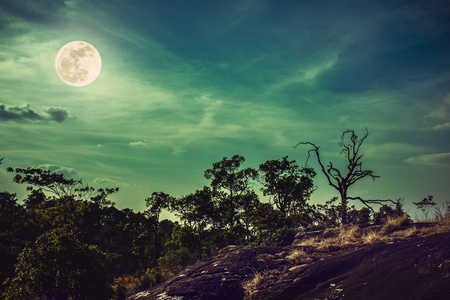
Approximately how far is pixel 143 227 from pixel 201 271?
31856 mm

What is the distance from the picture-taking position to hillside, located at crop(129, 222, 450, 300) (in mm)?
7023

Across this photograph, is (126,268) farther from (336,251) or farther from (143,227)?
(336,251)

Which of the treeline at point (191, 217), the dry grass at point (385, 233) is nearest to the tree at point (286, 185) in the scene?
the treeline at point (191, 217)

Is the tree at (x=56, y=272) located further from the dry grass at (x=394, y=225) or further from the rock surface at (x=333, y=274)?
the dry grass at (x=394, y=225)

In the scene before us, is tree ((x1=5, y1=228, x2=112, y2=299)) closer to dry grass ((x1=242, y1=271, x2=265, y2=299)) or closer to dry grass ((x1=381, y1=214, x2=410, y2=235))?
dry grass ((x1=242, y1=271, x2=265, y2=299))

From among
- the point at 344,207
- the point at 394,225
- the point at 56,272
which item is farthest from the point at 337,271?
the point at 344,207

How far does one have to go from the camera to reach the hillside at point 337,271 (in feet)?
23.0

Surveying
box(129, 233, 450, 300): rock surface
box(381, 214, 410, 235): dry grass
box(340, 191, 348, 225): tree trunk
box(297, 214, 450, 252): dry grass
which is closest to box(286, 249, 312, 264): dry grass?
box(129, 233, 450, 300): rock surface

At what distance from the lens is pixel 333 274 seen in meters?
8.98

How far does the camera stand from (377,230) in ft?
44.3

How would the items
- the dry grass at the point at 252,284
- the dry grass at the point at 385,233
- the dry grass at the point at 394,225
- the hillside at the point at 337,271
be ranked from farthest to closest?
the dry grass at the point at 394,225 → the dry grass at the point at 385,233 → the dry grass at the point at 252,284 → the hillside at the point at 337,271

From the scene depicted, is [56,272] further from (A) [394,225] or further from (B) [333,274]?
(A) [394,225]

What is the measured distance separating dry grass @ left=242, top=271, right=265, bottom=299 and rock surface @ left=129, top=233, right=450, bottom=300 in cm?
12

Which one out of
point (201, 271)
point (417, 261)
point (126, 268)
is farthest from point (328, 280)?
point (126, 268)
